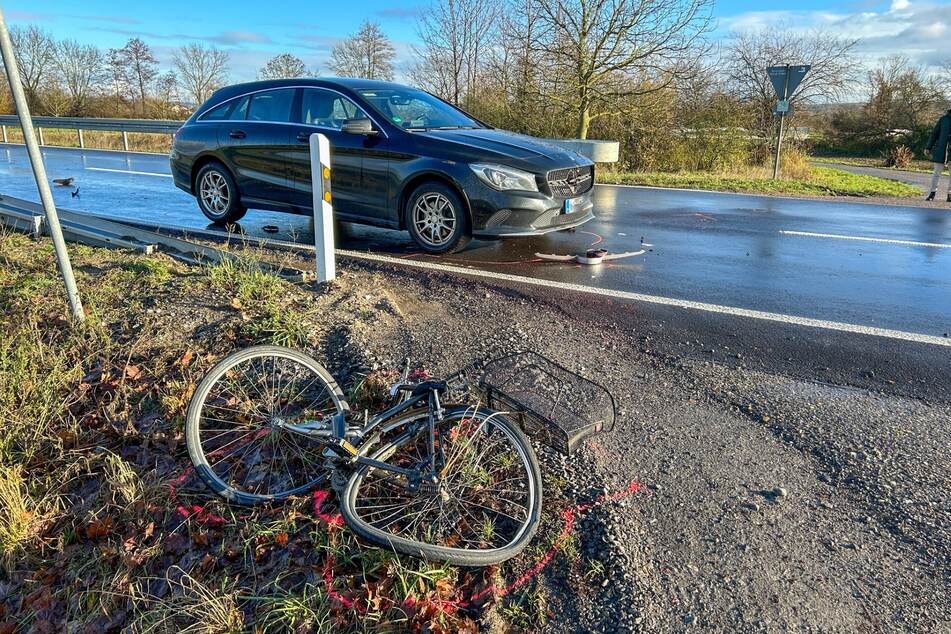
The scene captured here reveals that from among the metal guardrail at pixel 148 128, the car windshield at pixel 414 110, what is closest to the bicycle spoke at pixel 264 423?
the car windshield at pixel 414 110

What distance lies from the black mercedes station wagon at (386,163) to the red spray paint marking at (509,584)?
4.20m

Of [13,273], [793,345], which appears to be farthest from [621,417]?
[13,273]

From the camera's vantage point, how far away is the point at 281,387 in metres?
3.65

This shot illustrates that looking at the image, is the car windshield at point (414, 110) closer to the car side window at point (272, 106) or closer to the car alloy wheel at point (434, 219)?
the car alloy wheel at point (434, 219)

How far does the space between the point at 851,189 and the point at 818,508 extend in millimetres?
14023

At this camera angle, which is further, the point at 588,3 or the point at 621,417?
the point at 588,3

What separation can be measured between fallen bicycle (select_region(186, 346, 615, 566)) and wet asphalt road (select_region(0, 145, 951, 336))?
296cm

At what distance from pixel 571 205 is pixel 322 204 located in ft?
9.80

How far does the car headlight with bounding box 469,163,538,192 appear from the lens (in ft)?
21.8

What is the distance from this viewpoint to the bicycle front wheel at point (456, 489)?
9.20ft

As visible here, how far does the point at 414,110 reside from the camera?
7660 millimetres

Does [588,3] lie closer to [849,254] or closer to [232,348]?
[849,254]

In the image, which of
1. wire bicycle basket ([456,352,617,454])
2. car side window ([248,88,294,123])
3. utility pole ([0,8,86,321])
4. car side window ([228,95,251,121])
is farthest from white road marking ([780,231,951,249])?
utility pole ([0,8,86,321])

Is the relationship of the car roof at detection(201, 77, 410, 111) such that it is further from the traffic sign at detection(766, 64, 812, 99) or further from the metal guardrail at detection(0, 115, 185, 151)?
the metal guardrail at detection(0, 115, 185, 151)
